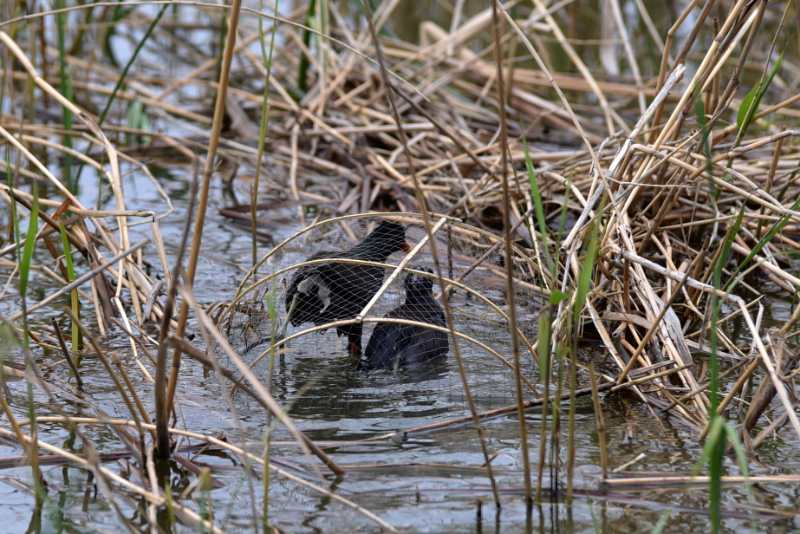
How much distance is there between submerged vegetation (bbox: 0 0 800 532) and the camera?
2.22m

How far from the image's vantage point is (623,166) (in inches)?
125

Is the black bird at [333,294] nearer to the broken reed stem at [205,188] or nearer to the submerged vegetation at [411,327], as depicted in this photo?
the submerged vegetation at [411,327]

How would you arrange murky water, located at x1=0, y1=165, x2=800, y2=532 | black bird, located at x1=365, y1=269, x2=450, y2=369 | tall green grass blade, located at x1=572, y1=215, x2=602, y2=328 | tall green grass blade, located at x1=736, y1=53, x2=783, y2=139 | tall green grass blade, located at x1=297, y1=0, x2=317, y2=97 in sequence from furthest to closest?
1. tall green grass blade, located at x1=297, y1=0, x2=317, y2=97
2. black bird, located at x1=365, y1=269, x2=450, y2=369
3. tall green grass blade, located at x1=736, y1=53, x2=783, y2=139
4. murky water, located at x1=0, y1=165, x2=800, y2=532
5. tall green grass blade, located at x1=572, y1=215, x2=602, y2=328

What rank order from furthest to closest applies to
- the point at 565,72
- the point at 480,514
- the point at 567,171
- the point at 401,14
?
the point at 401,14
the point at 565,72
the point at 567,171
the point at 480,514

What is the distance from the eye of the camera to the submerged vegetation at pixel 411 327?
2219 millimetres

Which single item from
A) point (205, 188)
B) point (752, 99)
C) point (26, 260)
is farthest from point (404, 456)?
point (752, 99)

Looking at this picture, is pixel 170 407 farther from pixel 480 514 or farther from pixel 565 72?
pixel 565 72

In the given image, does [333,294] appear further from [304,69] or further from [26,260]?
[304,69]

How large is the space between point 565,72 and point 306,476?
544 centimetres

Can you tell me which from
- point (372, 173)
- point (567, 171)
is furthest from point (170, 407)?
point (372, 173)

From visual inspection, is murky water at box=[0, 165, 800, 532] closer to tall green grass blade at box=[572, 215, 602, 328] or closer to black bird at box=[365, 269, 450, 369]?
black bird at box=[365, 269, 450, 369]

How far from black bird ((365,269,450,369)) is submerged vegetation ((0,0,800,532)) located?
1 centimetres

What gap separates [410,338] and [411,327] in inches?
1.8

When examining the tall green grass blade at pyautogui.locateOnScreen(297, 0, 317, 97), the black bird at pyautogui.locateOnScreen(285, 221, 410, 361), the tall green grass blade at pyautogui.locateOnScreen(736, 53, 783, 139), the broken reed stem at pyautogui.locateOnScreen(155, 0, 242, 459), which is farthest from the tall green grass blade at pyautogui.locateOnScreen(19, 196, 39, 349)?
the tall green grass blade at pyautogui.locateOnScreen(297, 0, 317, 97)
